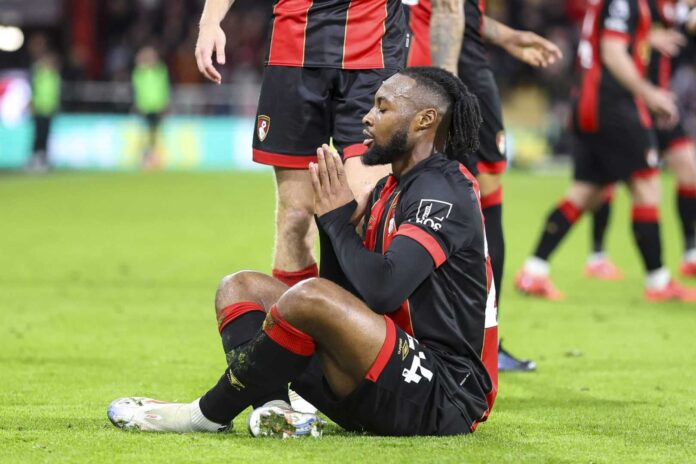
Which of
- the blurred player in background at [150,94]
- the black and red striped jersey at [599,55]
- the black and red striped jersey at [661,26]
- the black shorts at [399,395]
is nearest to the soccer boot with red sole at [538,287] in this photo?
the black and red striped jersey at [599,55]

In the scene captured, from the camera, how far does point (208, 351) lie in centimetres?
633

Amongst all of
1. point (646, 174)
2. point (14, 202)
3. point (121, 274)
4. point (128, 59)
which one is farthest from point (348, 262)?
point (128, 59)

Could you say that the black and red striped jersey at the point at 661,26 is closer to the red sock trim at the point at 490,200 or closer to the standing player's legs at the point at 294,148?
the red sock trim at the point at 490,200

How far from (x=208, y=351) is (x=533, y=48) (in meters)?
2.20

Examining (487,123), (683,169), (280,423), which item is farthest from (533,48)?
(683,169)

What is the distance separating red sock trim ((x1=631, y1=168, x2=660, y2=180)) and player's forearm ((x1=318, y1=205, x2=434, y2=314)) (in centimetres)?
508

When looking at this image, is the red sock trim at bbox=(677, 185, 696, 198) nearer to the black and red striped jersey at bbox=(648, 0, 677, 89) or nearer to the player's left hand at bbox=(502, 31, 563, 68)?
the black and red striped jersey at bbox=(648, 0, 677, 89)

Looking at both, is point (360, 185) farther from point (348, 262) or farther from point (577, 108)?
point (577, 108)

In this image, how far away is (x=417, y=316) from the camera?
13.4 ft

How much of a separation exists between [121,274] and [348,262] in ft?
19.8

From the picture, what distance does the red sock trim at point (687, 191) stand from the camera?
9664 millimetres

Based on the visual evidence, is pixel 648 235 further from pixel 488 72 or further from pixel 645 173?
pixel 488 72

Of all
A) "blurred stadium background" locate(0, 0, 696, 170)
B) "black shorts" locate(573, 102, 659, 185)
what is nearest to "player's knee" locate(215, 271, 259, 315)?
"black shorts" locate(573, 102, 659, 185)

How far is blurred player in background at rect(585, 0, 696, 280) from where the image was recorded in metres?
9.30
